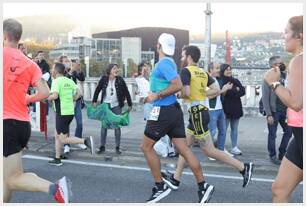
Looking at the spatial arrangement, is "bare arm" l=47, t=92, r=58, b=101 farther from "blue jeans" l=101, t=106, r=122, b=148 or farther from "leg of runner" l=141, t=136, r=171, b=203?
"leg of runner" l=141, t=136, r=171, b=203

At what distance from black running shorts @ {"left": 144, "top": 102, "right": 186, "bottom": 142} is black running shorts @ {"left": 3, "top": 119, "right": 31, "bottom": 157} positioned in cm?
149

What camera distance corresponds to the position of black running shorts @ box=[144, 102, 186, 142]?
538 cm

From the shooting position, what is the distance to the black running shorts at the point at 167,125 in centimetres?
538

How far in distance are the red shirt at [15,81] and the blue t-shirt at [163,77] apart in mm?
1445

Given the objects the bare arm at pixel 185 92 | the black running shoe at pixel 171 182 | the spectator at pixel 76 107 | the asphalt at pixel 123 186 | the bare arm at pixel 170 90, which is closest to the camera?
the bare arm at pixel 170 90

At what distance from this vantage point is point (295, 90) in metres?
3.65

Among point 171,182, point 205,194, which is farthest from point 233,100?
point 205,194

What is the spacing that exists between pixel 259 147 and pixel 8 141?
19.0 feet

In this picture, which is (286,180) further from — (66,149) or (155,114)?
(66,149)

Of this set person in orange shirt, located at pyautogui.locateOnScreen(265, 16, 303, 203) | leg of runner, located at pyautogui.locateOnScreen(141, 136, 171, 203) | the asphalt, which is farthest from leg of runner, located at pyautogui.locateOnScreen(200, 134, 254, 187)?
person in orange shirt, located at pyautogui.locateOnScreen(265, 16, 303, 203)

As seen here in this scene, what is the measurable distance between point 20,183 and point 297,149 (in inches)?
90.9

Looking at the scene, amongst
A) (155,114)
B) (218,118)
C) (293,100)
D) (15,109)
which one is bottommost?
(218,118)

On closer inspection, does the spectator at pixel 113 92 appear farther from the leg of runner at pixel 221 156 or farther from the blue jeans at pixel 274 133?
the leg of runner at pixel 221 156

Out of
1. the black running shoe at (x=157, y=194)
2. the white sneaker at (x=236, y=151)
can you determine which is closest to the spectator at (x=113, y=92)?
the white sneaker at (x=236, y=151)
